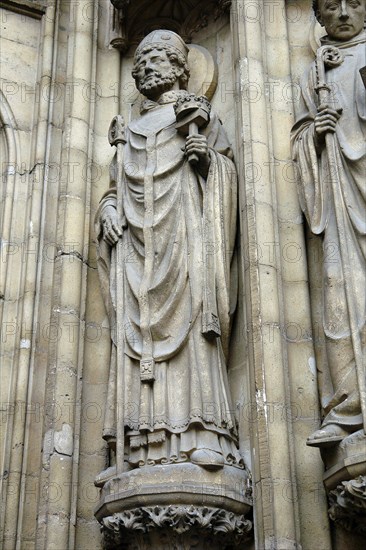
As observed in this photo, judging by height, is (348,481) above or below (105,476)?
below

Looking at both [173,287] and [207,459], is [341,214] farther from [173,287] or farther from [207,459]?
[207,459]

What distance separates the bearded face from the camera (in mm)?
7320

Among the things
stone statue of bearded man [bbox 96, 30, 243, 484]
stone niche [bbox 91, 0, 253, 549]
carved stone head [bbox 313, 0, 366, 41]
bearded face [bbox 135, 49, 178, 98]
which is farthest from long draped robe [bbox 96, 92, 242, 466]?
carved stone head [bbox 313, 0, 366, 41]

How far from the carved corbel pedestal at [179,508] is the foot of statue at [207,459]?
0.11 feet

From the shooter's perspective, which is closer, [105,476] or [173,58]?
[105,476]

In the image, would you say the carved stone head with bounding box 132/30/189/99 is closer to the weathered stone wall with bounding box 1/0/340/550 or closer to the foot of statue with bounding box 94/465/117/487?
the weathered stone wall with bounding box 1/0/340/550

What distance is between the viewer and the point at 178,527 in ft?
19.0

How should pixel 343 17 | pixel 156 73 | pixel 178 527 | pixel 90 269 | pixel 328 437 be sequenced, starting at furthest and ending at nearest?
pixel 156 73 → pixel 90 269 → pixel 343 17 → pixel 178 527 → pixel 328 437

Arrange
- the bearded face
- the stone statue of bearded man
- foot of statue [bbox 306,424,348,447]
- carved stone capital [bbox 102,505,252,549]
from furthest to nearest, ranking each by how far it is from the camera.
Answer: the bearded face → the stone statue of bearded man → carved stone capital [bbox 102,505,252,549] → foot of statue [bbox 306,424,348,447]

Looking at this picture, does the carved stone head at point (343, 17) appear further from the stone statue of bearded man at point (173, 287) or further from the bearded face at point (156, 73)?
the bearded face at point (156, 73)

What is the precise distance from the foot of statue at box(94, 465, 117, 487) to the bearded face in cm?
272

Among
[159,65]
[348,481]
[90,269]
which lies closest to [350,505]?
[348,481]

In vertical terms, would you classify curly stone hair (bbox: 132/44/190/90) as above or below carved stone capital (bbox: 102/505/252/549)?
above

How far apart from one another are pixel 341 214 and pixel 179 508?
1959 millimetres
